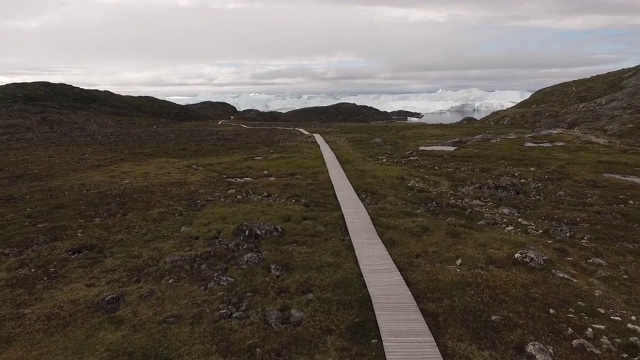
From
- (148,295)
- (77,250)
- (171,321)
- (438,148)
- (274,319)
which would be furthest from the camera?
(438,148)

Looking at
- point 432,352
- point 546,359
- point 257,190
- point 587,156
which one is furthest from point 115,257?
point 587,156

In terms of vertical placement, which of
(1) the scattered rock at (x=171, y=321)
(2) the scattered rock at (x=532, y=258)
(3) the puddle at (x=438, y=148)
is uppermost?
(3) the puddle at (x=438, y=148)

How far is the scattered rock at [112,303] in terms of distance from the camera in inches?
823

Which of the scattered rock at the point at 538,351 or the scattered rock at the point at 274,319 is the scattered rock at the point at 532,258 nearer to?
the scattered rock at the point at 538,351

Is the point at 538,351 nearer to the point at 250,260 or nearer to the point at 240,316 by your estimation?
the point at 240,316

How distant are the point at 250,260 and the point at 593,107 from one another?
131544mm

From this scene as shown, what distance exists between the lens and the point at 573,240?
91.8ft

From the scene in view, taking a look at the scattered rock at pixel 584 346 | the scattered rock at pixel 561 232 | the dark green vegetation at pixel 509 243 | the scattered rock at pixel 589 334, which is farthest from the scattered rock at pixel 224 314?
the scattered rock at pixel 561 232

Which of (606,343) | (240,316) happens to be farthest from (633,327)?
(240,316)

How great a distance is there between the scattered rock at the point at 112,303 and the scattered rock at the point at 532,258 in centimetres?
2205

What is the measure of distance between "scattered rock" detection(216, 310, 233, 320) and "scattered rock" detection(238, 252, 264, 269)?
4558 millimetres

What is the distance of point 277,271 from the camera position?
78.3ft

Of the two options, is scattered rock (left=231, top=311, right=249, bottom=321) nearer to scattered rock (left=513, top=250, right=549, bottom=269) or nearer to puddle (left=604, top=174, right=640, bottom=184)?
scattered rock (left=513, top=250, right=549, bottom=269)

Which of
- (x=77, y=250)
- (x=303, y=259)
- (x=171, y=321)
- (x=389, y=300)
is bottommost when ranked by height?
(x=171, y=321)
